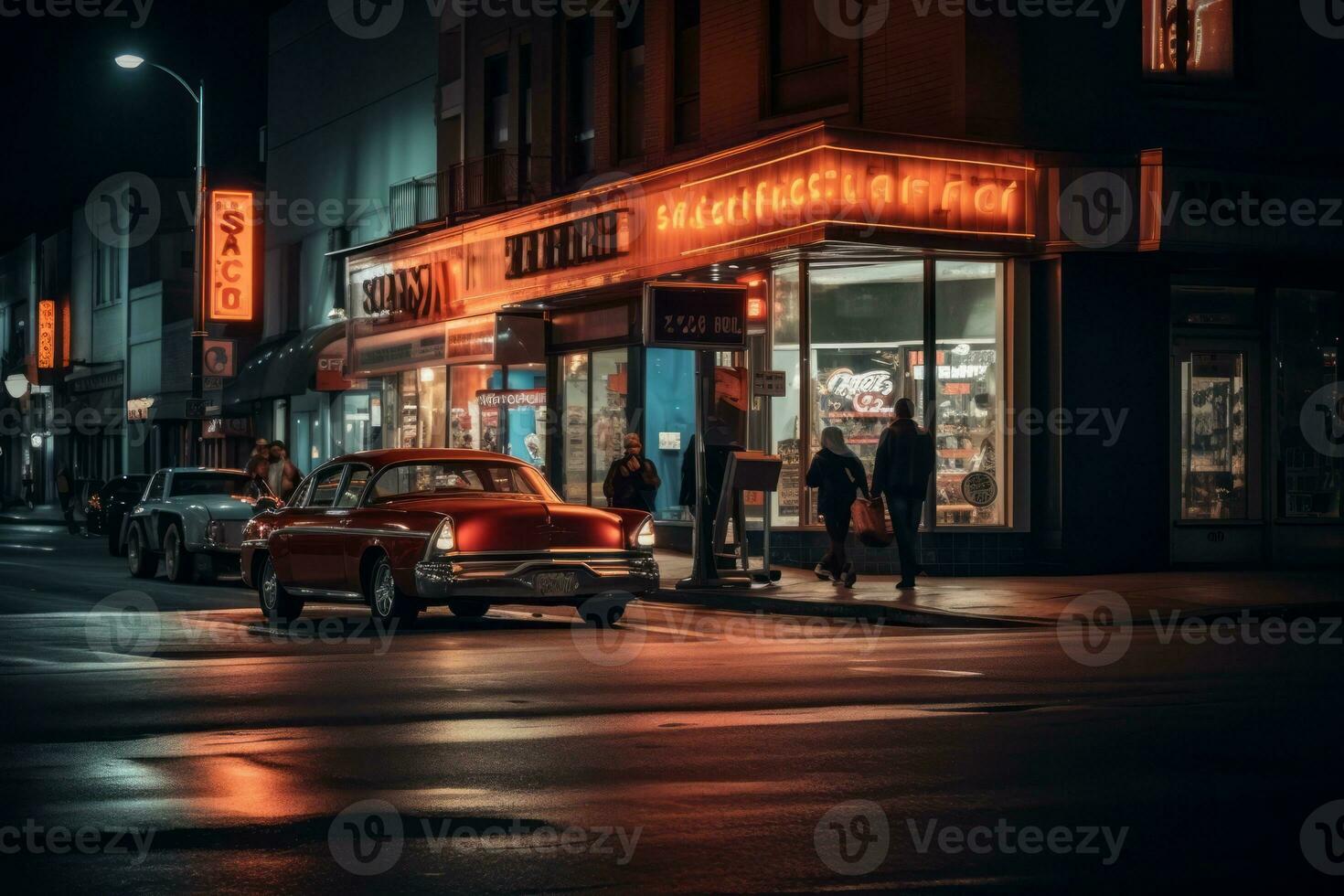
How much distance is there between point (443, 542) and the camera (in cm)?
1499

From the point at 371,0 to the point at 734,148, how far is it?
1866 cm

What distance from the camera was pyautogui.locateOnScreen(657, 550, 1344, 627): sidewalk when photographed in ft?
56.6

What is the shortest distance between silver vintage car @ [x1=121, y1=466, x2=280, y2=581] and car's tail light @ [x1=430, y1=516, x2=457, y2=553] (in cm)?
690

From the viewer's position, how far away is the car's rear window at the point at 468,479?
1630cm

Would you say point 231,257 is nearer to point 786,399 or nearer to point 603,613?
point 786,399

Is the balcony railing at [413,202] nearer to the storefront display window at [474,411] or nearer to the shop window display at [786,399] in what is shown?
the storefront display window at [474,411]

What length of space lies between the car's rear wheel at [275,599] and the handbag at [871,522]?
637 cm

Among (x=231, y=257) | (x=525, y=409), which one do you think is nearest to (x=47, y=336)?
(x=231, y=257)

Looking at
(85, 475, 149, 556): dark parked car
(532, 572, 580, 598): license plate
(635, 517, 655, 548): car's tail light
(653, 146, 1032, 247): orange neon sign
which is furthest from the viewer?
(85, 475, 149, 556): dark parked car

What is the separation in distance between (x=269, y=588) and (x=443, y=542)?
10.0 feet

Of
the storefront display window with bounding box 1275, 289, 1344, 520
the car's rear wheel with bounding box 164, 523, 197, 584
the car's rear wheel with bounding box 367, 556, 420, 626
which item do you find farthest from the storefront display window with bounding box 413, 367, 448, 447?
the car's rear wheel with bounding box 367, 556, 420, 626

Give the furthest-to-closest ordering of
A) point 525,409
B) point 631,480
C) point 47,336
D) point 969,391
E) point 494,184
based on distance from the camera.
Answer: point 47,336
point 494,184
point 525,409
point 969,391
point 631,480

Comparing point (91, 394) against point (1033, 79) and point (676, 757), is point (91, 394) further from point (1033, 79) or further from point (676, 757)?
point (676, 757)

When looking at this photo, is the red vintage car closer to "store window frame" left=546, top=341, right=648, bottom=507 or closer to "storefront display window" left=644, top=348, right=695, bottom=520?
"storefront display window" left=644, top=348, right=695, bottom=520
